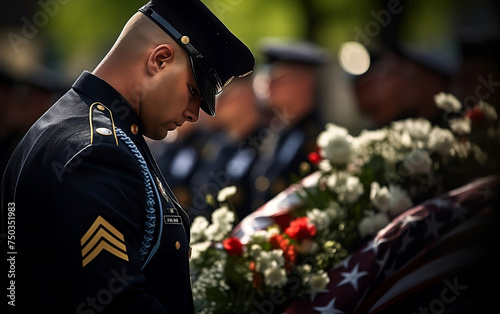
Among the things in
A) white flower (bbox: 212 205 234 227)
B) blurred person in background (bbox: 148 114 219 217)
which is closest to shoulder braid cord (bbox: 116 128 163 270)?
white flower (bbox: 212 205 234 227)

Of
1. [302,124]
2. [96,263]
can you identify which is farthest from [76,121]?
[302,124]

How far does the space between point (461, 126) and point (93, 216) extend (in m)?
2.44

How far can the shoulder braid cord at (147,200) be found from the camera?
2.14 metres

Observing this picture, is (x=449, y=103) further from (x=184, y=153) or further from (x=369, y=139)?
(x=184, y=153)

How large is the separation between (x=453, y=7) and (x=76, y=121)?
29.6 ft

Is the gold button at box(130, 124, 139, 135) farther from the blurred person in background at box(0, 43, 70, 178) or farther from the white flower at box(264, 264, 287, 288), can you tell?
the blurred person in background at box(0, 43, 70, 178)

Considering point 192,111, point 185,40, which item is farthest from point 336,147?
point 185,40

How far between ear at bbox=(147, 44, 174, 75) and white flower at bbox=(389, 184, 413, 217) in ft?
5.37

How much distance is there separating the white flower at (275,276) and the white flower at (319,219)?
36cm

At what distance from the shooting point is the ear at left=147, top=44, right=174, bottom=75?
2.28 meters

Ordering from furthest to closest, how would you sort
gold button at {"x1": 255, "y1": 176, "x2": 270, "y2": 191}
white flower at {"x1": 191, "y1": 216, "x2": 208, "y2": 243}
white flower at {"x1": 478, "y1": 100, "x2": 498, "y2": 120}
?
1. gold button at {"x1": 255, "y1": 176, "x2": 270, "y2": 191}
2. white flower at {"x1": 478, "y1": 100, "x2": 498, "y2": 120}
3. white flower at {"x1": 191, "y1": 216, "x2": 208, "y2": 243}

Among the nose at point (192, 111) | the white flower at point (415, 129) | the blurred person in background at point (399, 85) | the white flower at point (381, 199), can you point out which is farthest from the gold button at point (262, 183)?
the nose at point (192, 111)

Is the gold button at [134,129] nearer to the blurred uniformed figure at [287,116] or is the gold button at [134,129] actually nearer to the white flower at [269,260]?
the white flower at [269,260]

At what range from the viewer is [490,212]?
10.8 ft
